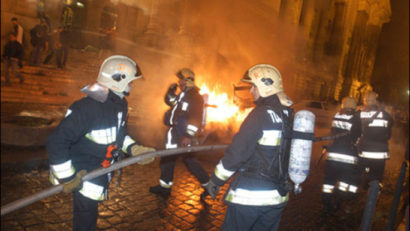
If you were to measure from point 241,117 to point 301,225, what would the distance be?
528 centimetres

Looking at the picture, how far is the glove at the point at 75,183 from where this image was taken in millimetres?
1974

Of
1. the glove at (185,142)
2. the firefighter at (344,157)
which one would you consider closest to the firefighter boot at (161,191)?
the glove at (185,142)

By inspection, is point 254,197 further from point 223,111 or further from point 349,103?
point 223,111

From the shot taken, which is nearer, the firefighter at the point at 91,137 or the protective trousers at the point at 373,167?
the firefighter at the point at 91,137

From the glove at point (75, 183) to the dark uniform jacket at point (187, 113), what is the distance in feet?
7.76

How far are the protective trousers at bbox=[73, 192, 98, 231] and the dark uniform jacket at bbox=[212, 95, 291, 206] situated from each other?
110 cm

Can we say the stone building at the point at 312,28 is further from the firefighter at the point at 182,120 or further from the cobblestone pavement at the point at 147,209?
the firefighter at the point at 182,120

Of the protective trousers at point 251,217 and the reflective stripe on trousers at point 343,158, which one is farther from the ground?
the reflective stripe on trousers at point 343,158

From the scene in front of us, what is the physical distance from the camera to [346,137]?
4648mm

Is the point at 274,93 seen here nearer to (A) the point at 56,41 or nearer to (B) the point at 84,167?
(B) the point at 84,167

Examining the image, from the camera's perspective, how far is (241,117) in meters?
9.17

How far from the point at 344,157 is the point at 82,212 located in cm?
417

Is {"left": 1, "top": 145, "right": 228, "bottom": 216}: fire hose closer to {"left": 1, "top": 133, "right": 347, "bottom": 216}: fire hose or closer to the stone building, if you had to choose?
{"left": 1, "top": 133, "right": 347, "bottom": 216}: fire hose

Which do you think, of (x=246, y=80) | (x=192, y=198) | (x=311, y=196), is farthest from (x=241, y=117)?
(x=246, y=80)
